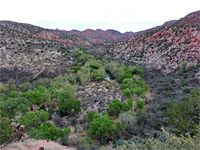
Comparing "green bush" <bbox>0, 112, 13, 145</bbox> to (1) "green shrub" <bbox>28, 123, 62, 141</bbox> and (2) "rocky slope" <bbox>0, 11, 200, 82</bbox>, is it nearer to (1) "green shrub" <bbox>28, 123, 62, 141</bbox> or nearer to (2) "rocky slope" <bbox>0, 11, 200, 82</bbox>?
(1) "green shrub" <bbox>28, 123, 62, 141</bbox>

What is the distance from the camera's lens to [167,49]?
131ft

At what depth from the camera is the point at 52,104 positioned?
61.8 ft

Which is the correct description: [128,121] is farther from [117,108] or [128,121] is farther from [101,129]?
[101,129]

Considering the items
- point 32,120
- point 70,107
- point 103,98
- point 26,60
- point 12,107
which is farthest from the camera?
point 26,60

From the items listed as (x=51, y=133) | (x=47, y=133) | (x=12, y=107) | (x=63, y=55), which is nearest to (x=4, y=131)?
(x=47, y=133)

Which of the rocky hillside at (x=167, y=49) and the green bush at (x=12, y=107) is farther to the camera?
the rocky hillside at (x=167, y=49)

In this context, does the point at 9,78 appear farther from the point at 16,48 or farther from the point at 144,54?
the point at 144,54

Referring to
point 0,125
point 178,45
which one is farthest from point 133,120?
point 178,45

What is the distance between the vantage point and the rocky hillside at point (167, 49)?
3256cm

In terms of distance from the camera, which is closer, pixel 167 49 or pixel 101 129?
pixel 101 129

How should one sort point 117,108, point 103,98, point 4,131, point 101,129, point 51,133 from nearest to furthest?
point 4,131 < point 51,133 < point 101,129 < point 117,108 < point 103,98

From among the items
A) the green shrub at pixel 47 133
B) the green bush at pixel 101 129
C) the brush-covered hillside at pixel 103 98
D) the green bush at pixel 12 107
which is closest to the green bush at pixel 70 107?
the brush-covered hillside at pixel 103 98

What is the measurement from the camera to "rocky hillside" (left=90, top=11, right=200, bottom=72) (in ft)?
107

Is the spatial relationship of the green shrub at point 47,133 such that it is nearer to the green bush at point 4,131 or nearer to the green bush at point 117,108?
the green bush at point 4,131
